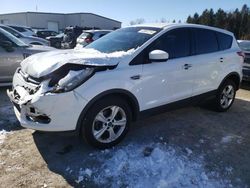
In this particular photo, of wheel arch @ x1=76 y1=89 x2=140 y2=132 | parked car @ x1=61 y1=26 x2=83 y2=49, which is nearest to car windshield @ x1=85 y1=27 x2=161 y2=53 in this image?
wheel arch @ x1=76 y1=89 x2=140 y2=132

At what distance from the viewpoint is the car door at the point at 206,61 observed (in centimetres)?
501

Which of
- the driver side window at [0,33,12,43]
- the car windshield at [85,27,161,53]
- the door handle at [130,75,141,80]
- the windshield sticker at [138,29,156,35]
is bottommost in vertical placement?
the door handle at [130,75,141,80]

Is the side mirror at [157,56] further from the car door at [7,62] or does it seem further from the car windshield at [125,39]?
the car door at [7,62]

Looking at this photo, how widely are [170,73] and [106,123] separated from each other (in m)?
1.30

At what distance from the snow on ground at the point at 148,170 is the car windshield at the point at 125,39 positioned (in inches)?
59.2

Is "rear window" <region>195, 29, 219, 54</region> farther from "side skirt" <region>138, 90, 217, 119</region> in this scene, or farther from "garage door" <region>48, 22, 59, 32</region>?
"garage door" <region>48, 22, 59, 32</region>

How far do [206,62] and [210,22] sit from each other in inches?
1520

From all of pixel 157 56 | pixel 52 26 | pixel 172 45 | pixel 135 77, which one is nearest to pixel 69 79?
pixel 135 77

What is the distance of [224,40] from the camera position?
5.76 meters

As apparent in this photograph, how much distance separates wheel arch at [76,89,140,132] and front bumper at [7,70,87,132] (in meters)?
0.06

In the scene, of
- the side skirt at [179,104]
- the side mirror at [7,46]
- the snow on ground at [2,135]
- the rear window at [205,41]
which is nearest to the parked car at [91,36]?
the side mirror at [7,46]

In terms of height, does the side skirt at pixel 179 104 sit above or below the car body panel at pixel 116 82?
below

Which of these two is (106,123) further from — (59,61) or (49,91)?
(59,61)

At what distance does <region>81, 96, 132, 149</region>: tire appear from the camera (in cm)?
370
